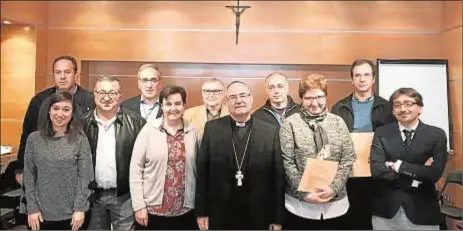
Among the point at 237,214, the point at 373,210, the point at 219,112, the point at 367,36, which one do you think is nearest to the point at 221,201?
the point at 237,214

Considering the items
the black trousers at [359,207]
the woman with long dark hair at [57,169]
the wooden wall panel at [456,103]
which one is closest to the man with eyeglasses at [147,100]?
the woman with long dark hair at [57,169]

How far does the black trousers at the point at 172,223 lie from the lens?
2186 millimetres

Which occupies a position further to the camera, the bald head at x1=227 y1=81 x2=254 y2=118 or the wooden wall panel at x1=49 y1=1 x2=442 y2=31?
the wooden wall panel at x1=49 y1=1 x2=442 y2=31

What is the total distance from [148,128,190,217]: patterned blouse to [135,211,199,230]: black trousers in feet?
0.06

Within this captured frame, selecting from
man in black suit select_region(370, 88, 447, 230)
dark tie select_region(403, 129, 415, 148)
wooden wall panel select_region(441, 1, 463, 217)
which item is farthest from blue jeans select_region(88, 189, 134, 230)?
wooden wall panel select_region(441, 1, 463, 217)

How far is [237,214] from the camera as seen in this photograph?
2150mm

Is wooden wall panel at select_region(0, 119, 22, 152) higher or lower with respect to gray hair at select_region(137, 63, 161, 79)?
lower

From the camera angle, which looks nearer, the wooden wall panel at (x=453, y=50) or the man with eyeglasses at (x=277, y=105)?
the man with eyeglasses at (x=277, y=105)

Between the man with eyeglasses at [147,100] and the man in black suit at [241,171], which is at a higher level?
Answer: the man with eyeglasses at [147,100]

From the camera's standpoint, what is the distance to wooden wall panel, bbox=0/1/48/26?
87.8 inches

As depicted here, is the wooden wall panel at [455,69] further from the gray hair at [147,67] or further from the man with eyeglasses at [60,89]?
the man with eyeglasses at [60,89]

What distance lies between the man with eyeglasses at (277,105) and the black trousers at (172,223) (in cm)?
56

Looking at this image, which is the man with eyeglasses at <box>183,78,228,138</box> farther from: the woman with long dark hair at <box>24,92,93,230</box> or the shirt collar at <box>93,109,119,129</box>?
the woman with long dark hair at <box>24,92,93,230</box>

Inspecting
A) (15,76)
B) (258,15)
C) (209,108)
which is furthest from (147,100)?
(258,15)
